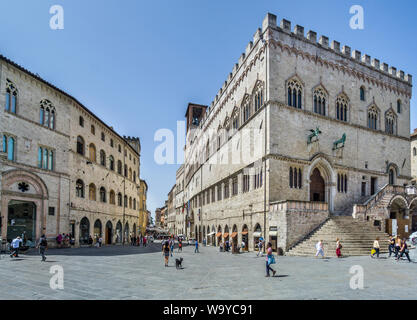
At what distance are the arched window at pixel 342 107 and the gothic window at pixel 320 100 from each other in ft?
5.87

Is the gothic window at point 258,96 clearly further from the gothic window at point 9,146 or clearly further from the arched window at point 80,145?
the gothic window at point 9,146

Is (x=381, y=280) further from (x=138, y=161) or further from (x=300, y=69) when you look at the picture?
(x=138, y=161)

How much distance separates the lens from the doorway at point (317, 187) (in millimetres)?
31202

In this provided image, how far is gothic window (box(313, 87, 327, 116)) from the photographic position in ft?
106

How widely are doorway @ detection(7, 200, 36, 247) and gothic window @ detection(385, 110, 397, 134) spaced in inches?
1452

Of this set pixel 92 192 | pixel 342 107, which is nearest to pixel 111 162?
pixel 92 192

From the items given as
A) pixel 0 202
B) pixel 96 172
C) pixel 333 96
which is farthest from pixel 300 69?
pixel 0 202

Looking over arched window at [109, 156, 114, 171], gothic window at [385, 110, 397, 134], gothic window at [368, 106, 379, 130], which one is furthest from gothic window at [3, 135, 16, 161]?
gothic window at [385, 110, 397, 134]

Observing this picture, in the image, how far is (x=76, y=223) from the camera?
34219 millimetres

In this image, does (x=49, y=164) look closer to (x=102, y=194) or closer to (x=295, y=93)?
(x=102, y=194)

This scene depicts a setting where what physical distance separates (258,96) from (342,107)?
8983 mm

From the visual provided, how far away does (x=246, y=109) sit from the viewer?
35.8m

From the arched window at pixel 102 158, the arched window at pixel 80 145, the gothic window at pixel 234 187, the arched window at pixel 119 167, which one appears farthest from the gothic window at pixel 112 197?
the gothic window at pixel 234 187

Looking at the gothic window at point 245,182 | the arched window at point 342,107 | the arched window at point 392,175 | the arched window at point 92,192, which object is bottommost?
the arched window at point 92,192
